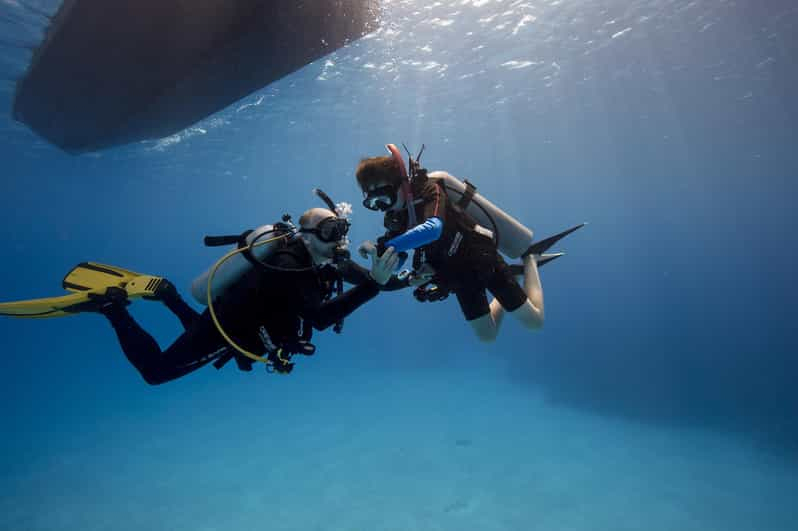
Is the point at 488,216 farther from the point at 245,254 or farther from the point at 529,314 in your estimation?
the point at 245,254

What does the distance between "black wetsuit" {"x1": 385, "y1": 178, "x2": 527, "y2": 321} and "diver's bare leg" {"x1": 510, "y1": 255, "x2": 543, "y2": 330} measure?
128mm

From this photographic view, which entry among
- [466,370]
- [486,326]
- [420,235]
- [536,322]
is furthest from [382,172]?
[466,370]

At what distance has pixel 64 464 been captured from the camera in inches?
596

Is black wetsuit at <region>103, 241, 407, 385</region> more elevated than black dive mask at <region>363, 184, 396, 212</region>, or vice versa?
black dive mask at <region>363, 184, 396, 212</region>

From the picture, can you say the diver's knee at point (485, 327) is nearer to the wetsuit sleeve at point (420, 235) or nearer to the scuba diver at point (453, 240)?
the scuba diver at point (453, 240)

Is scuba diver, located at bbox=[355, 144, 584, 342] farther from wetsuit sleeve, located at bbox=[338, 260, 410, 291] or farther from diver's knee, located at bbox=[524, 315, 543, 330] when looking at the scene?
wetsuit sleeve, located at bbox=[338, 260, 410, 291]

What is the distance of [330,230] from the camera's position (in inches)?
147

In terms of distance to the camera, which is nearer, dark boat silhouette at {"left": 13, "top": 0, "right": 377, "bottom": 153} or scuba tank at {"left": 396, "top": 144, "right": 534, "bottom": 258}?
scuba tank at {"left": 396, "top": 144, "right": 534, "bottom": 258}

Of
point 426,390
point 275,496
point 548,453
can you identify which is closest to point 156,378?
point 275,496

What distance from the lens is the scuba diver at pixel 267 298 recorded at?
3.78 metres

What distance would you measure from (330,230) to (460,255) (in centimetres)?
142

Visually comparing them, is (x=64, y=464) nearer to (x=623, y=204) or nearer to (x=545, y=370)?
(x=545, y=370)

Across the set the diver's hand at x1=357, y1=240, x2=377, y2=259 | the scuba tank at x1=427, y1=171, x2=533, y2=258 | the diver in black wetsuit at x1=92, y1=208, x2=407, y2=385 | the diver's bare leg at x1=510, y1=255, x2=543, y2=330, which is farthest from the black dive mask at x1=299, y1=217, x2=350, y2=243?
the diver's bare leg at x1=510, y1=255, x2=543, y2=330

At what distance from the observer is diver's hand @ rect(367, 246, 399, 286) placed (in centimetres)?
346
